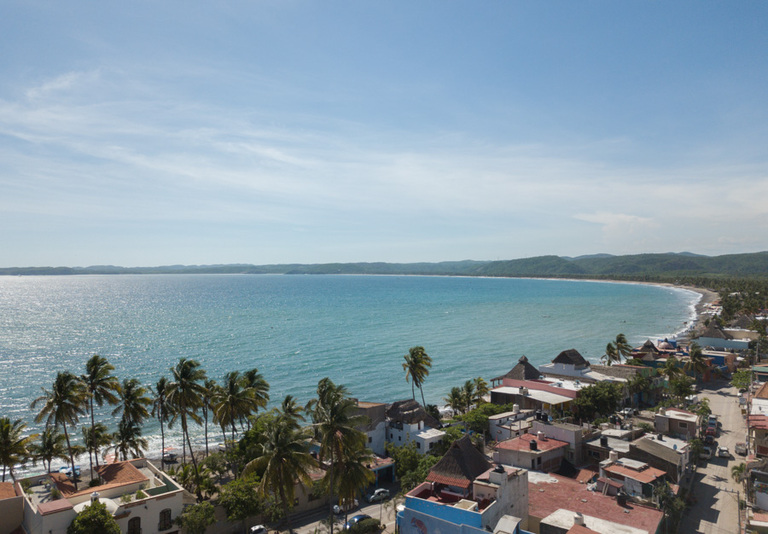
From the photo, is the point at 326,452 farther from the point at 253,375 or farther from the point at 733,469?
the point at 733,469

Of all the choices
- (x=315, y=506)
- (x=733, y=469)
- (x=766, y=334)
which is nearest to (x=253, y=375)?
(x=315, y=506)

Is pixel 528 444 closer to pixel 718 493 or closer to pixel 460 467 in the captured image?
pixel 460 467

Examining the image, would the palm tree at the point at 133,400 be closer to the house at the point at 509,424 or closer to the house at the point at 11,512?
the house at the point at 11,512

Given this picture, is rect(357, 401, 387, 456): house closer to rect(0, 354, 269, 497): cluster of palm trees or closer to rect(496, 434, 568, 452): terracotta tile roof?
rect(0, 354, 269, 497): cluster of palm trees

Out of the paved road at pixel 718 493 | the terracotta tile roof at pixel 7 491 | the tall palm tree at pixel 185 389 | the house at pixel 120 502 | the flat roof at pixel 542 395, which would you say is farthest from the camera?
the flat roof at pixel 542 395

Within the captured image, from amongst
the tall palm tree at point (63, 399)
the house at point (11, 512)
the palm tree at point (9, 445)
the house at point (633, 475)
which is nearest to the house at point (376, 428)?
the house at point (633, 475)

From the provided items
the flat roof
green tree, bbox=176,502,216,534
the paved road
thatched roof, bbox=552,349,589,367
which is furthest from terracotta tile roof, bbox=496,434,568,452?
thatched roof, bbox=552,349,589,367

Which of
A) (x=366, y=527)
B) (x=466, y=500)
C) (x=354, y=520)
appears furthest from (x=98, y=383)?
(x=466, y=500)
